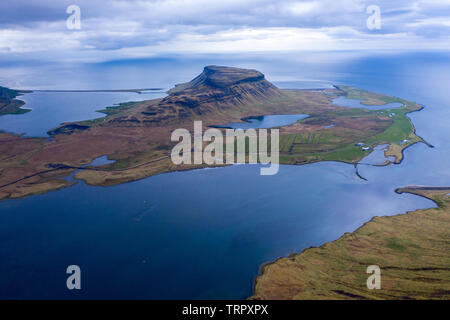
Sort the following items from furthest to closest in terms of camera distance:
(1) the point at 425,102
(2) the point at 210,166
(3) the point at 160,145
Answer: (1) the point at 425,102
(3) the point at 160,145
(2) the point at 210,166

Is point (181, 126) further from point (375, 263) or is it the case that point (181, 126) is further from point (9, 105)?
point (9, 105)

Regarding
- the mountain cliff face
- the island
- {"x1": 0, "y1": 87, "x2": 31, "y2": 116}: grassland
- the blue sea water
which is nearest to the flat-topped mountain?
the mountain cliff face

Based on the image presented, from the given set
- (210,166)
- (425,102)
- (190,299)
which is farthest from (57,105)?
(425,102)

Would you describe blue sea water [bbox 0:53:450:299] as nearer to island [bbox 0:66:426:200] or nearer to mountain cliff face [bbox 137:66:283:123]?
island [bbox 0:66:426:200]

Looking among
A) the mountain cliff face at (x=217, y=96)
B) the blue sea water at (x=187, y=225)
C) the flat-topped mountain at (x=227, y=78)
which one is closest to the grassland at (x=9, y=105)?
the mountain cliff face at (x=217, y=96)
